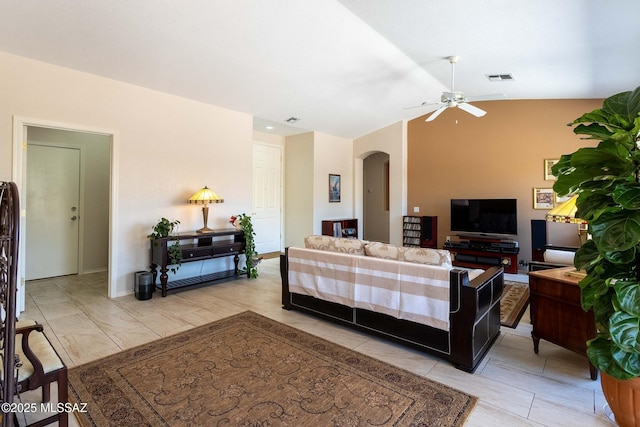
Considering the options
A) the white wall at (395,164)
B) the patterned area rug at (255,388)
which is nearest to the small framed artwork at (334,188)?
the white wall at (395,164)

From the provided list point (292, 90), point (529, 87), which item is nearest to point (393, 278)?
point (292, 90)

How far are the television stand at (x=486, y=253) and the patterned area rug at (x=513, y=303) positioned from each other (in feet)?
1.67

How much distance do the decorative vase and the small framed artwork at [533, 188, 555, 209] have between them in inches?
185

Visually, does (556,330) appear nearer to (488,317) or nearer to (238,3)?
(488,317)

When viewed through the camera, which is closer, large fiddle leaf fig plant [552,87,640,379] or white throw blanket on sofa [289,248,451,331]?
large fiddle leaf fig plant [552,87,640,379]

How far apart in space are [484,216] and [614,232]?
4709 mm

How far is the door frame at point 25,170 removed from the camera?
3398 millimetres

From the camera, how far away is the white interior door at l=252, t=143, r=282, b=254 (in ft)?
22.3

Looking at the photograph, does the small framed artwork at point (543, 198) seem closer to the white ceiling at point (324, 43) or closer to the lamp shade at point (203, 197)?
the white ceiling at point (324, 43)

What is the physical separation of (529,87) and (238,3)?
14.6ft

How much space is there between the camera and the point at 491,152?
6078 mm

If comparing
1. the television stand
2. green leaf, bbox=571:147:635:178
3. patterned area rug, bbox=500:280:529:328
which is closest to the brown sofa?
patterned area rug, bbox=500:280:529:328

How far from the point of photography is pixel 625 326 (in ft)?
4.72

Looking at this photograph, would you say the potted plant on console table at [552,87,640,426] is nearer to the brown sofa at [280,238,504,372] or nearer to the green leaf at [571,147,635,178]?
the green leaf at [571,147,635,178]
